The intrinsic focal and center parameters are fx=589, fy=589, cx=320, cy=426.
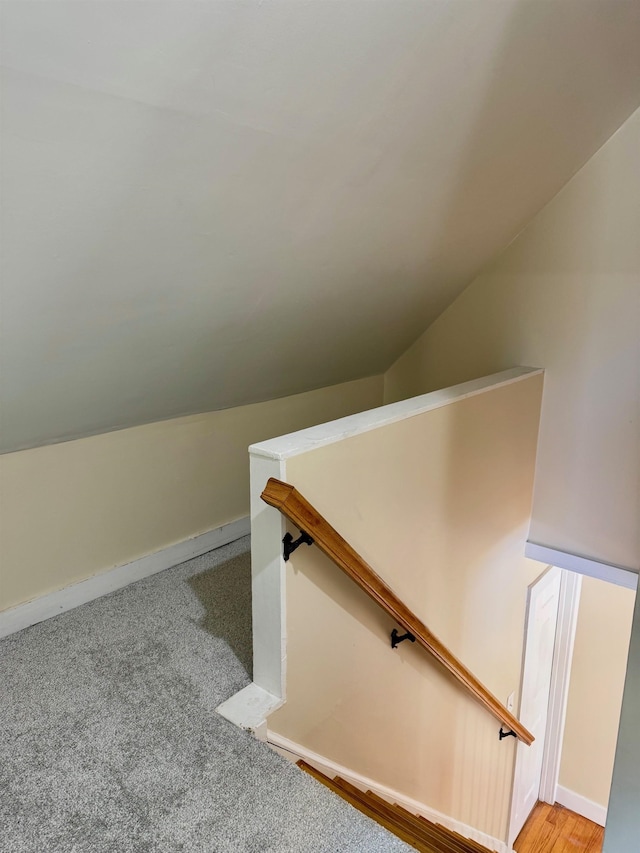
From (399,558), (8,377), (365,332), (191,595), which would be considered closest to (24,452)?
(8,377)

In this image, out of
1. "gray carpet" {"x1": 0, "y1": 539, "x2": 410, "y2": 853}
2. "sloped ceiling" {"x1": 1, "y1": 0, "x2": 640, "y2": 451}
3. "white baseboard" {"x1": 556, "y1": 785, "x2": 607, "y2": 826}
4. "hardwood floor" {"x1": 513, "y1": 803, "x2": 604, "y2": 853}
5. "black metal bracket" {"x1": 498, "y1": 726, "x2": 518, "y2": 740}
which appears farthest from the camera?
"white baseboard" {"x1": 556, "y1": 785, "x2": 607, "y2": 826}

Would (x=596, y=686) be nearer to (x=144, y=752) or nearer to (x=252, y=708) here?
(x=252, y=708)

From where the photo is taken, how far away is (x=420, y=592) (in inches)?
98.3

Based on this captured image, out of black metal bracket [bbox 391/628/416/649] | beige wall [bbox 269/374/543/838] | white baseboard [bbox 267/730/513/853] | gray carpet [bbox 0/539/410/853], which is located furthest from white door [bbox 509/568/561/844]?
gray carpet [bbox 0/539/410/853]

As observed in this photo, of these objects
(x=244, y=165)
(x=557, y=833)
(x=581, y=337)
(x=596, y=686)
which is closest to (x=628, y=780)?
(x=244, y=165)

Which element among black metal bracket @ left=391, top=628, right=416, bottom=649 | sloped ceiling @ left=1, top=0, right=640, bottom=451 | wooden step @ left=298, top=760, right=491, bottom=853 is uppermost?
sloped ceiling @ left=1, top=0, right=640, bottom=451

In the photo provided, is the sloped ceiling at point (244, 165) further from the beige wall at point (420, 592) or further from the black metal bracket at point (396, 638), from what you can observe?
the black metal bracket at point (396, 638)

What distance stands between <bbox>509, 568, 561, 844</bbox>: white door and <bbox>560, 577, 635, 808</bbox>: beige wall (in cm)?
24

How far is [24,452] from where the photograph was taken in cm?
216

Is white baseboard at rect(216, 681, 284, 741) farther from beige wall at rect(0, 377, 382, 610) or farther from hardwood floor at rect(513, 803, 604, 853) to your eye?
hardwood floor at rect(513, 803, 604, 853)

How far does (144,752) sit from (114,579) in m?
0.95

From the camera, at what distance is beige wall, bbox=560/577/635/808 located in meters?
4.23

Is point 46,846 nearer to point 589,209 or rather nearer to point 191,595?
point 191,595

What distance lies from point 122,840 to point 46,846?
179 millimetres
